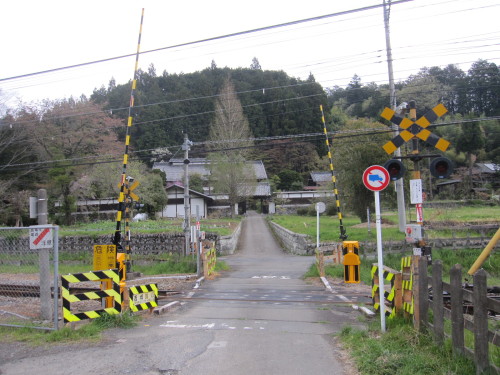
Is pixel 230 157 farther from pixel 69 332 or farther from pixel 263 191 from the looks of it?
pixel 69 332

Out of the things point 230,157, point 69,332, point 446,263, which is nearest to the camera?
point 69,332

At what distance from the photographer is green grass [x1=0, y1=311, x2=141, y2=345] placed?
6.32 metres

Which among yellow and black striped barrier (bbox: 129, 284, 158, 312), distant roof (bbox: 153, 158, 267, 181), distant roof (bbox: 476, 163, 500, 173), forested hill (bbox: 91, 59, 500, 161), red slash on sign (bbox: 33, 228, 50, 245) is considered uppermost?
forested hill (bbox: 91, 59, 500, 161)

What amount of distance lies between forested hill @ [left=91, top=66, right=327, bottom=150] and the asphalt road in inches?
1330

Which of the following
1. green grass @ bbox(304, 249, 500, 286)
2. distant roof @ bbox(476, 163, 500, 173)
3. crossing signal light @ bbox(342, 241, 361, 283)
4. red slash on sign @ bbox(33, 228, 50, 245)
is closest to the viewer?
red slash on sign @ bbox(33, 228, 50, 245)

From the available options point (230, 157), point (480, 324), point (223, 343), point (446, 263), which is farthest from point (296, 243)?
point (230, 157)

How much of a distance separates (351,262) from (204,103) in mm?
43261

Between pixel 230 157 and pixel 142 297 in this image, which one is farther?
pixel 230 157

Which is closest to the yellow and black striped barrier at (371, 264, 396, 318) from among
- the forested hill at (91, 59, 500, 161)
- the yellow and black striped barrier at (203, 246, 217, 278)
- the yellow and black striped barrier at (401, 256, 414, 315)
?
the yellow and black striped barrier at (401, 256, 414, 315)

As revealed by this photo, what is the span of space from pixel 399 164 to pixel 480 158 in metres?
49.1

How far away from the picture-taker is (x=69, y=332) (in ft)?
21.2

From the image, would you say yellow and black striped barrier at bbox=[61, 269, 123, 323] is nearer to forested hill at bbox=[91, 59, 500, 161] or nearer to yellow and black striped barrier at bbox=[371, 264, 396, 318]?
yellow and black striped barrier at bbox=[371, 264, 396, 318]

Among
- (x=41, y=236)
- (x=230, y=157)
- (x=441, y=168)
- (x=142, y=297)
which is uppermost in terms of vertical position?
(x=230, y=157)

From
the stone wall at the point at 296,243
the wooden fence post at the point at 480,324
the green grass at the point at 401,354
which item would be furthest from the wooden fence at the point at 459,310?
the stone wall at the point at 296,243
